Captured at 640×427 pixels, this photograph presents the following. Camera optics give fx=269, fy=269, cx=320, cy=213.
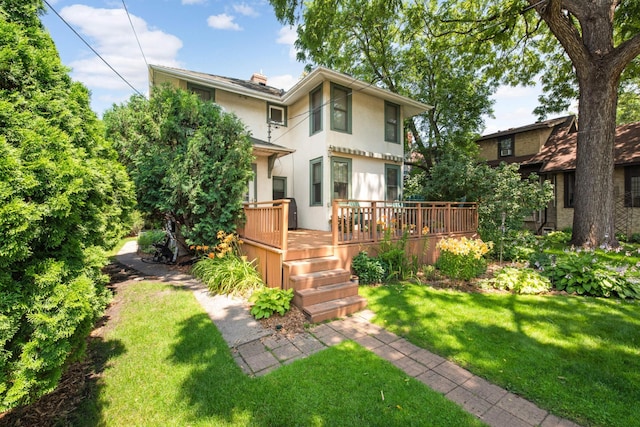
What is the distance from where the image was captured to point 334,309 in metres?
4.13

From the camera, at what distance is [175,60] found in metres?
8.88

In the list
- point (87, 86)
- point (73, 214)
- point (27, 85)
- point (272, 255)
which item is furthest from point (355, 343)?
point (87, 86)

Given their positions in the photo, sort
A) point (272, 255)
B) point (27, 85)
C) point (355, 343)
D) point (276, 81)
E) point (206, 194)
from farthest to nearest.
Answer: point (276, 81) < point (206, 194) < point (272, 255) < point (355, 343) < point (27, 85)

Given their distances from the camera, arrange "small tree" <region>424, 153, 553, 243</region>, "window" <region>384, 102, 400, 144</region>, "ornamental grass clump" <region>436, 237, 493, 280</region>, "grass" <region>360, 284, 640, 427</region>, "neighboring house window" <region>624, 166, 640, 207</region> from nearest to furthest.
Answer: "grass" <region>360, 284, 640, 427</region>, "ornamental grass clump" <region>436, 237, 493, 280</region>, "small tree" <region>424, 153, 553, 243</region>, "window" <region>384, 102, 400, 144</region>, "neighboring house window" <region>624, 166, 640, 207</region>

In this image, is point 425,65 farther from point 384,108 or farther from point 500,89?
point 384,108

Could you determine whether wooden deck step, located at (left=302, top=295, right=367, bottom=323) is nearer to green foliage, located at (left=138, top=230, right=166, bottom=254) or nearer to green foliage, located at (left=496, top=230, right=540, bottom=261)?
green foliage, located at (left=496, top=230, right=540, bottom=261)

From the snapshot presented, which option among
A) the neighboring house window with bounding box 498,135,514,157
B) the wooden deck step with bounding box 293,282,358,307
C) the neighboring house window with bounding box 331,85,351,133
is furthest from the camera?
the neighboring house window with bounding box 498,135,514,157

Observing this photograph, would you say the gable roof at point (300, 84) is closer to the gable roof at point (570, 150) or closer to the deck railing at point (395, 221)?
the deck railing at point (395, 221)

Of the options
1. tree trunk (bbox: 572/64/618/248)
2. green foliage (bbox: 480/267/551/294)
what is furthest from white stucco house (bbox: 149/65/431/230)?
tree trunk (bbox: 572/64/618/248)

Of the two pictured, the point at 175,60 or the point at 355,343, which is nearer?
the point at 355,343

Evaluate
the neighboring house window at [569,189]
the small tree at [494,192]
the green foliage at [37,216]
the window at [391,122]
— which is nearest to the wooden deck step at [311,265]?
the green foliage at [37,216]

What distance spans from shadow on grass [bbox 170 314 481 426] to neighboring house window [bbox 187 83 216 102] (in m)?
8.43

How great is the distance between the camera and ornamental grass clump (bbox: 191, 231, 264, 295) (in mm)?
5031

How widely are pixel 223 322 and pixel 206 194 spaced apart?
2848 mm
